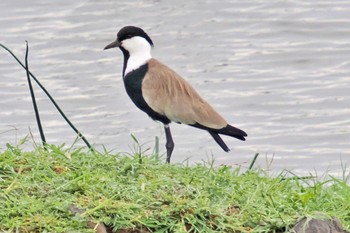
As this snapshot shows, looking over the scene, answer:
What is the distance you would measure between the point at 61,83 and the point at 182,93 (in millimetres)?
4858

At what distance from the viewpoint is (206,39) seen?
45.7ft

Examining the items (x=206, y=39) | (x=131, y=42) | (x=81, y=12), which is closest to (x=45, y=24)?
(x=81, y=12)

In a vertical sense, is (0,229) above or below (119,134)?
above

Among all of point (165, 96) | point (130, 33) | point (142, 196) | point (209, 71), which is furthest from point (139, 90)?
point (209, 71)

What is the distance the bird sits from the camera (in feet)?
25.5

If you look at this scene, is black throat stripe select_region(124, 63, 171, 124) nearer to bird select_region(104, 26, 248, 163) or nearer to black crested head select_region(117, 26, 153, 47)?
bird select_region(104, 26, 248, 163)

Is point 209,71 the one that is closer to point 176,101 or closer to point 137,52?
point 137,52

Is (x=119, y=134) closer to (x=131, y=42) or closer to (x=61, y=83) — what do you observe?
(x=61, y=83)

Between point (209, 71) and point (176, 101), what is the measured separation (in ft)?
16.6

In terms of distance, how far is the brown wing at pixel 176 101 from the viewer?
776 centimetres

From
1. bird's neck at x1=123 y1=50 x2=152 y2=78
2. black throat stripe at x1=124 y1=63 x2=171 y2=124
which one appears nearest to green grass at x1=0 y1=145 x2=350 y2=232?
black throat stripe at x1=124 y1=63 x2=171 y2=124

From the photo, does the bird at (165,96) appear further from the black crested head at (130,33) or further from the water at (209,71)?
the water at (209,71)

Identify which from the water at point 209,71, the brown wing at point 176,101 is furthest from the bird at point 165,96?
the water at point 209,71

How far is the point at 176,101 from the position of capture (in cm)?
781
